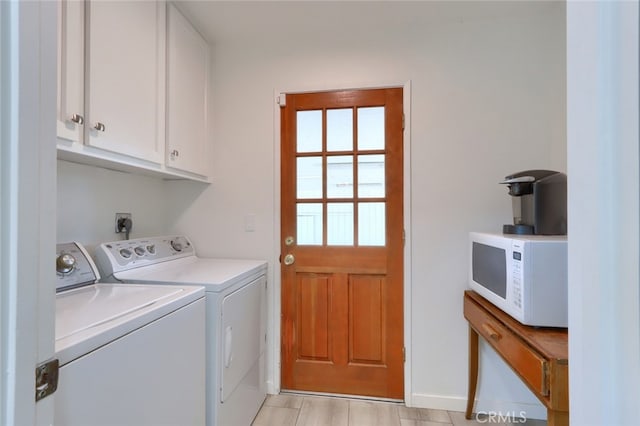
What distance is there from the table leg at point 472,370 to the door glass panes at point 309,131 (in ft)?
5.07

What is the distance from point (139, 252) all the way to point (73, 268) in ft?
1.26

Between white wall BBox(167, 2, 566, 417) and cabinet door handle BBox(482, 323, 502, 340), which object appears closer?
cabinet door handle BBox(482, 323, 502, 340)

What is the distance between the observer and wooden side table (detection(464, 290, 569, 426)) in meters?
0.97

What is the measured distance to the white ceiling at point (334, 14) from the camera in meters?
1.78

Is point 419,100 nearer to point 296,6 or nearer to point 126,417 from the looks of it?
point 296,6

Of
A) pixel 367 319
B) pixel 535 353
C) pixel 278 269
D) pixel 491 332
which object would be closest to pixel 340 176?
pixel 278 269

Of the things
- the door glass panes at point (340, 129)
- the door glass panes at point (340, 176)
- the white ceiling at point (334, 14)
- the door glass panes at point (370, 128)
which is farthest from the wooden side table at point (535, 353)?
the white ceiling at point (334, 14)

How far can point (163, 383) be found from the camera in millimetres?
1044

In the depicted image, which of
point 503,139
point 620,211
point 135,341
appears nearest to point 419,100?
point 503,139

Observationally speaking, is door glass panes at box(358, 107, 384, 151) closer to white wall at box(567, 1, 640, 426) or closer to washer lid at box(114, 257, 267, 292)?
washer lid at box(114, 257, 267, 292)

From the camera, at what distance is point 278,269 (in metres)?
2.09

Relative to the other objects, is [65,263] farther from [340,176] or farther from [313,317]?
[340,176]

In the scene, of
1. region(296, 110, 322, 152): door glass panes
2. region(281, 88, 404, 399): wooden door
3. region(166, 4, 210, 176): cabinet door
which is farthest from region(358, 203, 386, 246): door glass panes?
region(166, 4, 210, 176): cabinet door

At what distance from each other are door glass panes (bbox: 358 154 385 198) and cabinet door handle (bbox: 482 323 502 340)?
3.11 ft
